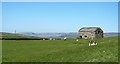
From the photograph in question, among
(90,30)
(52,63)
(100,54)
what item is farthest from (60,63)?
(90,30)

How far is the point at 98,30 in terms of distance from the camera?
168m

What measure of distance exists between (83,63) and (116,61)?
170 inches

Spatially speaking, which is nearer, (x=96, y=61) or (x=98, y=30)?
(x=96, y=61)

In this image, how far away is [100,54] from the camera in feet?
133

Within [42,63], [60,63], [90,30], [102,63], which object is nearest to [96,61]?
[102,63]

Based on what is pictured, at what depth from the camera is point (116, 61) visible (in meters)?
34.9

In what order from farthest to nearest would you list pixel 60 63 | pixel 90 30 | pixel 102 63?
pixel 90 30
pixel 60 63
pixel 102 63

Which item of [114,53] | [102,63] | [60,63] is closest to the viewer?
[102,63]

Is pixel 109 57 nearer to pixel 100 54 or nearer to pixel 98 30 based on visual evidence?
pixel 100 54

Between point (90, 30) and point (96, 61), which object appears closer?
point (96, 61)

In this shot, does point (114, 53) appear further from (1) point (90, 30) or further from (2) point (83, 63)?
(1) point (90, 30)

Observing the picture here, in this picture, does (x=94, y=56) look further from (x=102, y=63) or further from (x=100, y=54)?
(x=102, y=63)

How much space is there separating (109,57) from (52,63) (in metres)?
8.03

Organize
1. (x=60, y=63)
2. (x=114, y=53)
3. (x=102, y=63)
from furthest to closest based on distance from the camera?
(x=114, y=53)
(x=60, y=63)
(x=102, y=63)
